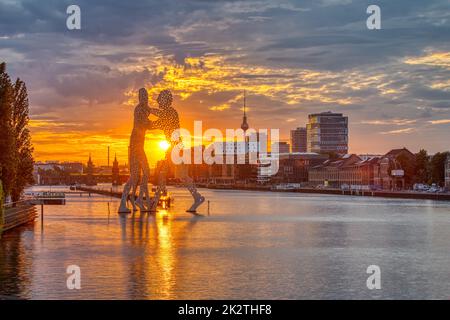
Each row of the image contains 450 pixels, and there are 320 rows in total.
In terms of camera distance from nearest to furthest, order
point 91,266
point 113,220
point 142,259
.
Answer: point 91,266 → point 142,259 → point 113,220

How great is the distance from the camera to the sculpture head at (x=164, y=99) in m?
74.7

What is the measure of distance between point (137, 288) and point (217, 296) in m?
3.27

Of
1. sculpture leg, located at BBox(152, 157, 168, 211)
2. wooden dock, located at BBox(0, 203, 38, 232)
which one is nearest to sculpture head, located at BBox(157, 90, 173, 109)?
sculpture leg, located at BBox(152, 157, 168, 211)

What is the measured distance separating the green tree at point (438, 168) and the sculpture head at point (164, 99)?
13366 cm

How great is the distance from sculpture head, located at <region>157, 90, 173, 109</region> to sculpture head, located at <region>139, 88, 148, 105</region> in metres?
1.67

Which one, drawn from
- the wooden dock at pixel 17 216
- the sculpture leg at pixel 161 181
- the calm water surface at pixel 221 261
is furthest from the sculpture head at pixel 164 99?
the calm water surface at pixel 221 261

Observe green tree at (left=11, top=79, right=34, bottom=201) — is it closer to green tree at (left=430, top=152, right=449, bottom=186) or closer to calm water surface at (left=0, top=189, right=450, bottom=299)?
calm water surface at (left=0, top=189, right=450, bottom=299)

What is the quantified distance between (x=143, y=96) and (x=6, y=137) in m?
20.9

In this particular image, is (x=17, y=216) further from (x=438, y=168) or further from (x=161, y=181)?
(x=438, y=168)

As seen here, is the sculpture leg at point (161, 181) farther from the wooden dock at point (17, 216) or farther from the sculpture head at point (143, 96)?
the wooden dock at point (17, 216)

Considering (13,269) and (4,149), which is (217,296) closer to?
(13,269)

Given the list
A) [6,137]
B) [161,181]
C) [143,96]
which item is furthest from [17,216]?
[161,181]

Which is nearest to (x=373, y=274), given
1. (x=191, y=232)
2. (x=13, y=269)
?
(x=13, y=269)
